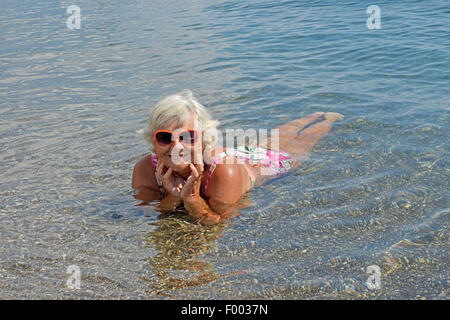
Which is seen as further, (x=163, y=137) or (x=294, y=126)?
(x=294, y=126)

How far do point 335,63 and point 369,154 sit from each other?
5.46m

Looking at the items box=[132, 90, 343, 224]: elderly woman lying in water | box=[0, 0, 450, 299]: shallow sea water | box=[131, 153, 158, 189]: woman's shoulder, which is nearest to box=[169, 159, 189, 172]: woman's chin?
box=[132, 90, 343, 224]: elderly woman lying in water

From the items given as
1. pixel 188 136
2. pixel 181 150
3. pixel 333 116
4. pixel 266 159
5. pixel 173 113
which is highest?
pixel 173 113

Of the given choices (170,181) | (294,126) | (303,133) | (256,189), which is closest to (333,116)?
(294,126)

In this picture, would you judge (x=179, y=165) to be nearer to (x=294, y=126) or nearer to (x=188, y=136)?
(x=188, y=136)

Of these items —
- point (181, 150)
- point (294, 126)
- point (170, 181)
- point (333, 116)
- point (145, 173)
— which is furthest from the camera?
point (333, 116)

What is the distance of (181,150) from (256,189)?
5.42 feet

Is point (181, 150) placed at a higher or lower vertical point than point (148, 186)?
higher

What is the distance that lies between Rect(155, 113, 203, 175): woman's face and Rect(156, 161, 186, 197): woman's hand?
0.12m

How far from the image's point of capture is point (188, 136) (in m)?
4.13

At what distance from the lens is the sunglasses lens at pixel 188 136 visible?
4.12 m

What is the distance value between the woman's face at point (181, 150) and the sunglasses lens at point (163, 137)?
0.16ft
